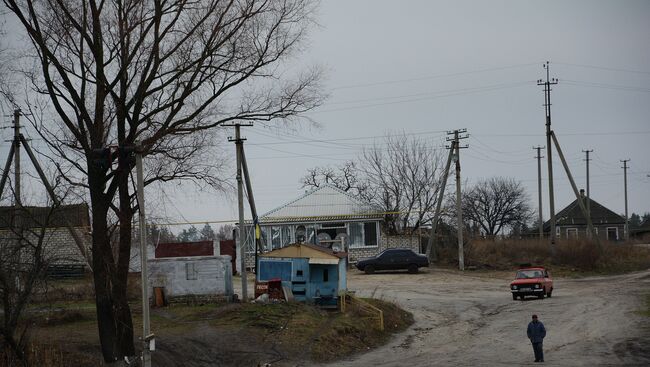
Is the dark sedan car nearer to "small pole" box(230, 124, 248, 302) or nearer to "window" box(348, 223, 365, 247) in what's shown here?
"window" box(348, 223, 365, 247)

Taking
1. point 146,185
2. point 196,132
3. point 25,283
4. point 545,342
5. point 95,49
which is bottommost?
point 545,342

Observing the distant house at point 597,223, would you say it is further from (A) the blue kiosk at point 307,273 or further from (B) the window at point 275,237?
(A) the blue kiosk at point 307,273

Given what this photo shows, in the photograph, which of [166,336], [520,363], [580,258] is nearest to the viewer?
[520,363]

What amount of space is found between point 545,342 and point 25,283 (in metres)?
17.1

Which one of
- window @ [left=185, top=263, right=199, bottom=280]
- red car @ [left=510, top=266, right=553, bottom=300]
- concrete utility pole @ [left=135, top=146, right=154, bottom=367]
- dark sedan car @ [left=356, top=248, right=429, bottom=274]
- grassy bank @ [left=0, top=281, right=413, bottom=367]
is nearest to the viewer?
concrete utility pole @ [left=135, top=146, right=154, bottom=367]

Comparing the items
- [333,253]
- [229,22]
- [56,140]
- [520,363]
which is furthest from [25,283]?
[333,253]

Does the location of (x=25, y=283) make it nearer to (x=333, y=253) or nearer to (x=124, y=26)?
(x=124, y=26)

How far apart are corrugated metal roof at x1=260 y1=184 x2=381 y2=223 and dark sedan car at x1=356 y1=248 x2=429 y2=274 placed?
6.72 metres

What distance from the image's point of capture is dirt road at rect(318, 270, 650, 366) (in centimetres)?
2400

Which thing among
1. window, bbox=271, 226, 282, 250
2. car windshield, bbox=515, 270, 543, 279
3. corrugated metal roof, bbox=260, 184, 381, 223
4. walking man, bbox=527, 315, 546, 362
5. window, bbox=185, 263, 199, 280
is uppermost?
corrugated metal roof, bbox=260, 184, 381, 223

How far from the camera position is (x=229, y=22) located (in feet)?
61.8

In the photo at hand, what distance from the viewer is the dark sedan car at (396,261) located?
2035 inches

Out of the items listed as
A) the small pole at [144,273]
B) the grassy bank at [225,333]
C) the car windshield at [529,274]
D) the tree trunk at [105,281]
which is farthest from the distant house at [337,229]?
the small pole at [144,273]

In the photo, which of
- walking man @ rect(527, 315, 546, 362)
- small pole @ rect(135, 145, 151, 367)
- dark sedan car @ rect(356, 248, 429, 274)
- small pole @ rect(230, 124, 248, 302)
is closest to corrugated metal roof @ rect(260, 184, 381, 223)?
dark sedan car @ rect(356, 248, 429, 274)
